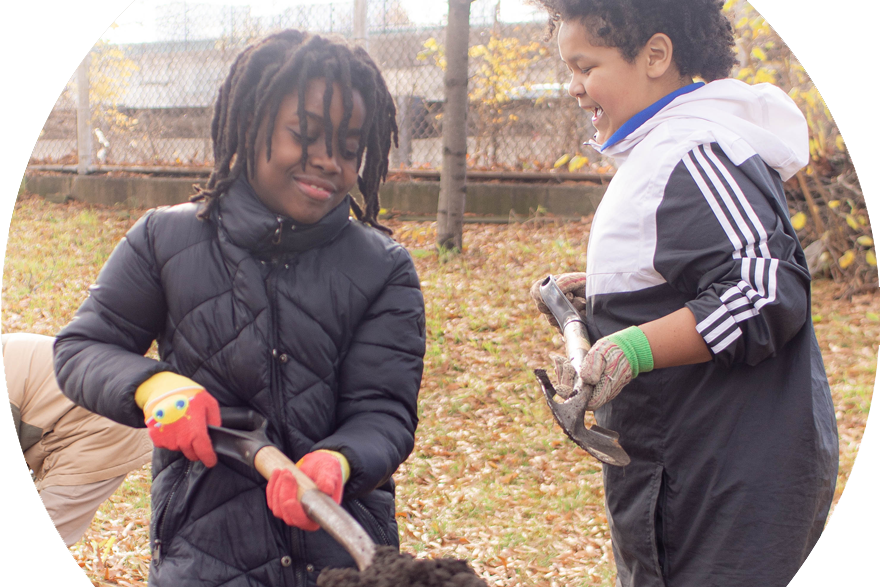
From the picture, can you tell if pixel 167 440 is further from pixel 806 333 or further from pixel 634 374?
pixel 806 333

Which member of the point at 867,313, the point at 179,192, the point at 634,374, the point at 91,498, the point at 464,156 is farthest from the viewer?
the point at 464,156

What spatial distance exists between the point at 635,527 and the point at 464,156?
4.06m

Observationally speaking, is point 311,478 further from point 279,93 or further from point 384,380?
point 279,93

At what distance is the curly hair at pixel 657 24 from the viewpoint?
1440 mm

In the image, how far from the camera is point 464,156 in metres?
5.27

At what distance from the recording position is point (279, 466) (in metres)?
1.19

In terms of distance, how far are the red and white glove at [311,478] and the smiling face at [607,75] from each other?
92 cm

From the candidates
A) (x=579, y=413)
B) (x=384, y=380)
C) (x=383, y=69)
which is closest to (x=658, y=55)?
(x=579, y=413)

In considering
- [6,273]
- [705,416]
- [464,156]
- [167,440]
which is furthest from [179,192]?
[705,416]

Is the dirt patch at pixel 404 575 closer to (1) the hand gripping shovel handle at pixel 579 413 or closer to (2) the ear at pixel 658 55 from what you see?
(1) the hand gripping shovel handle at pixel 579 413

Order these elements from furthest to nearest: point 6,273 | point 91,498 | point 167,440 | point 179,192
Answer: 1. point 179,192
2. point 6,273
3. point 91,498
4. point 167,440

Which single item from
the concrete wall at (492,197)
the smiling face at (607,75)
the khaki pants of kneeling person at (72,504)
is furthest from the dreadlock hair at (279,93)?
the concrete wall at (492,197)

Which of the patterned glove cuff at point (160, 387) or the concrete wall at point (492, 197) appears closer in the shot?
the patterned glove cuff at point (160, 387)

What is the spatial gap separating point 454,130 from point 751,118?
12.6ft
